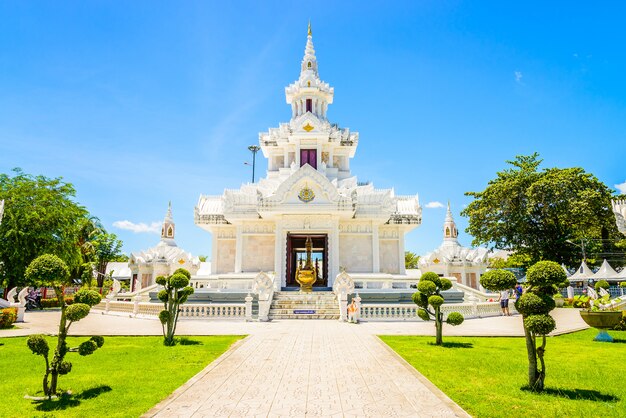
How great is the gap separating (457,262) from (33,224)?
31.1 meters

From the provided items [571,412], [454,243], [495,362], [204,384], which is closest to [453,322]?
[495,362]

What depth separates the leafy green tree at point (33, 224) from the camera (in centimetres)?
2658

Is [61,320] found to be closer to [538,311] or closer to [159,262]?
[538,311]

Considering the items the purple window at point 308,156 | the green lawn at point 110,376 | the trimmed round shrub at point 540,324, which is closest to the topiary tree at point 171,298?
the green lawn at point 110,376

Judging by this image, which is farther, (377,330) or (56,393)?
(377,330)

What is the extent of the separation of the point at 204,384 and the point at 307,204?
1827cm

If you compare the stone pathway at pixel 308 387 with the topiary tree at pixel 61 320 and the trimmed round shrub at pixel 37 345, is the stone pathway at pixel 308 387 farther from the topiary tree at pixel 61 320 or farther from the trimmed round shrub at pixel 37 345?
the trimmed round shrub at pixel 37 345

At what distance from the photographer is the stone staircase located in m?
20.9

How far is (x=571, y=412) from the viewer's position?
233 inches

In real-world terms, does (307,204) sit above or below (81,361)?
above

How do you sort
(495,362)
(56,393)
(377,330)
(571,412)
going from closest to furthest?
1. (571,412)
2. (56,393)
3. (495,362)
4. (377,330)

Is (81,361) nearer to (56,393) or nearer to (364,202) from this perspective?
(56,393)

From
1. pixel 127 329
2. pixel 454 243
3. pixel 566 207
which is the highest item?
pixel 566 207

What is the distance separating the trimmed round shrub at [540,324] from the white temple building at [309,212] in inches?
693
